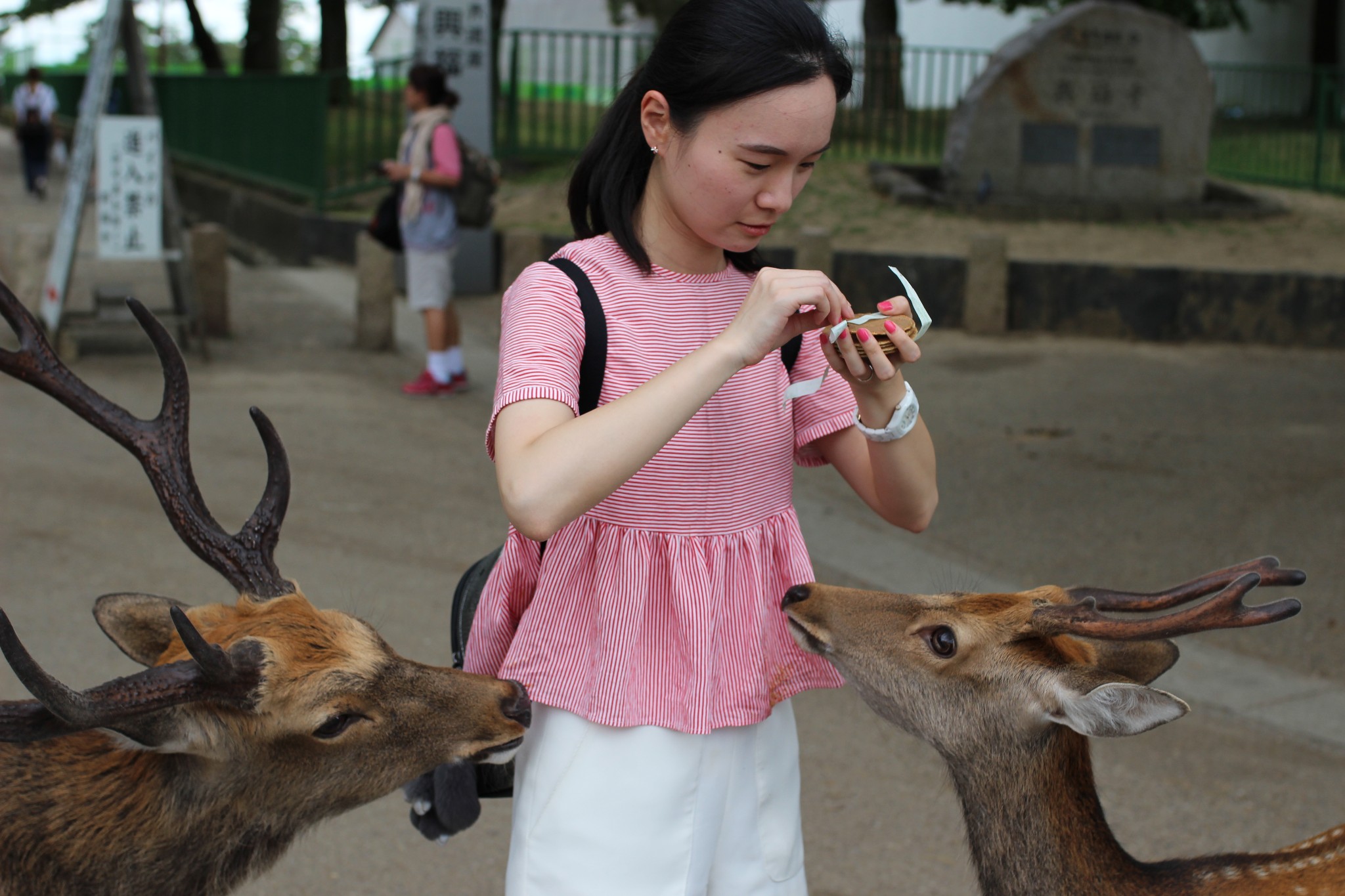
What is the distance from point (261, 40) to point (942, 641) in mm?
23223

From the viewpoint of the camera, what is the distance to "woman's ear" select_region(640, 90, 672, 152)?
83.7 inches

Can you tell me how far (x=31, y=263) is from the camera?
928 centimetres

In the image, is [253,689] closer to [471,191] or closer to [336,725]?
[336,725]

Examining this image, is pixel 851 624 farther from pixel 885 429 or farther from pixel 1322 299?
pixel 1322 299

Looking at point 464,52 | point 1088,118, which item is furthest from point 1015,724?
point 1088,118

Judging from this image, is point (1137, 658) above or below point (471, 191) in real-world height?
below

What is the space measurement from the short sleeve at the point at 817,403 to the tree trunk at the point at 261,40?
22.6m

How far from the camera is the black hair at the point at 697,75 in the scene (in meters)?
2.03

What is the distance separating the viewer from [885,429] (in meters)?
2.16

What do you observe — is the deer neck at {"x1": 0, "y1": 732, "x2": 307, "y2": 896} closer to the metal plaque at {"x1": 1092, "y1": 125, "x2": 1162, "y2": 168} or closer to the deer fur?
the deer fur

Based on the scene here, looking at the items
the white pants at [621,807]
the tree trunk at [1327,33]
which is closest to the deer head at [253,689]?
the white pants at [621,807]

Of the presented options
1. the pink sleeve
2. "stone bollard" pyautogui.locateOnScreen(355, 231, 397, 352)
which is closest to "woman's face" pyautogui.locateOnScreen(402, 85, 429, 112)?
Answer: the pink sleeve

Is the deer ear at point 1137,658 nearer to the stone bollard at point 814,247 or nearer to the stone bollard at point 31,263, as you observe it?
the stone bollard at point 814,247

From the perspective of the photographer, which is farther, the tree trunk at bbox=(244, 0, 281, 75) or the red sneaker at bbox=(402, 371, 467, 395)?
the tree trunk at bbox=(244, 0, 281, 75)
